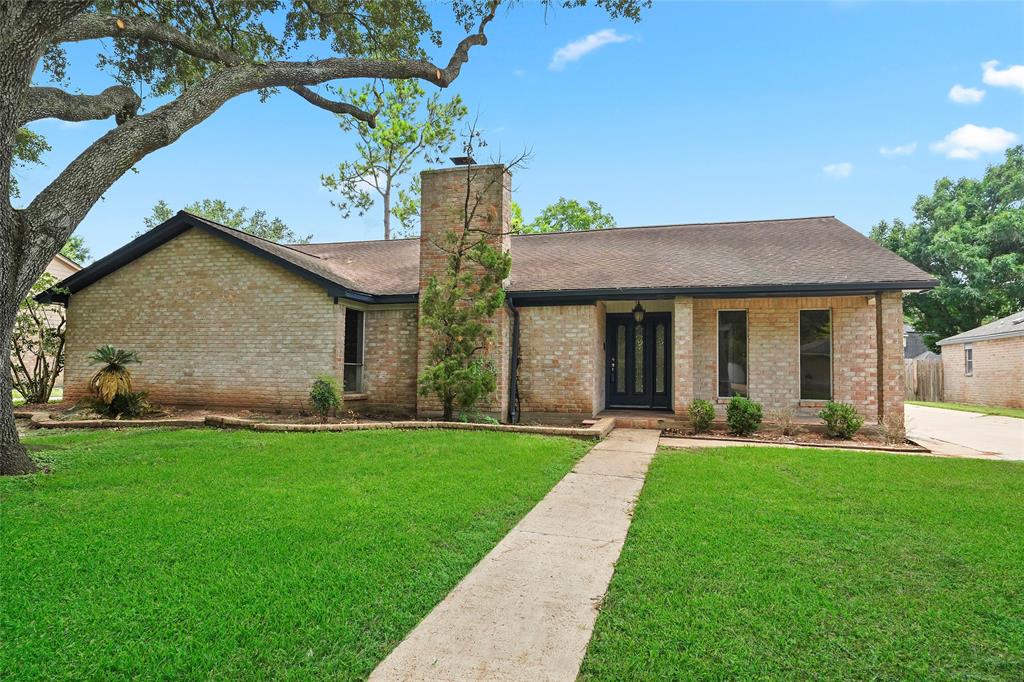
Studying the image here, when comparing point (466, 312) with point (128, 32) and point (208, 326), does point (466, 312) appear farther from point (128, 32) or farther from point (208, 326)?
point (128, 32)

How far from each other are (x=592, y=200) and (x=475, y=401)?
23808 millimetres

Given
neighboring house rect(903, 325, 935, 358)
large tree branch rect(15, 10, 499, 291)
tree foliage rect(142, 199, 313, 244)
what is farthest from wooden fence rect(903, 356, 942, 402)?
tree foliage rect(142, 199, 313, 244)

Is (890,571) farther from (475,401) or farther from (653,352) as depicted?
(653,352)

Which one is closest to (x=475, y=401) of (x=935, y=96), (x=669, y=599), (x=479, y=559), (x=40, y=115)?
(x=479, y=559)

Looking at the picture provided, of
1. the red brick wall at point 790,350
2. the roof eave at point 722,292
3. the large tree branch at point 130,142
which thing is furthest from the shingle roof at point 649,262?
the large tree branch at point 130,142

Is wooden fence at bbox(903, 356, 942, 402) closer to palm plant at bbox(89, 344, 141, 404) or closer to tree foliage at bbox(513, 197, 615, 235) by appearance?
tree foliage at bbox(513, 197, 615, 235)

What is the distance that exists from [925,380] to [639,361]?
18.6 m

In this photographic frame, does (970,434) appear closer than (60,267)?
Yes

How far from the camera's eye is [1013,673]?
2516 millimetres

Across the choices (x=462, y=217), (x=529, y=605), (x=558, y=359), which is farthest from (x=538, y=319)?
(x=529, y=605)

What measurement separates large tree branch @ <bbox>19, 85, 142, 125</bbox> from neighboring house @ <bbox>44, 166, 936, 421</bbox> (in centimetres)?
267

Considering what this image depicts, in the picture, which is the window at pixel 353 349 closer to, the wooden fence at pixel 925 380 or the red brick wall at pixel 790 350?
the red brick wall at pixel 790 350

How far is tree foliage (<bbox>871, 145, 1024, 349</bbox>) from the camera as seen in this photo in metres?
26.1

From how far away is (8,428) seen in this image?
6246 millimetres
